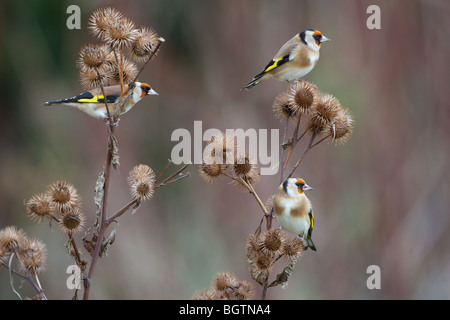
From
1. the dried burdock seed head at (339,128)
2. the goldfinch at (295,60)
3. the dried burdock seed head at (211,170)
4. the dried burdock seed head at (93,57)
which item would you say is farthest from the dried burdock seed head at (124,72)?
the goldfinch at (295,60)

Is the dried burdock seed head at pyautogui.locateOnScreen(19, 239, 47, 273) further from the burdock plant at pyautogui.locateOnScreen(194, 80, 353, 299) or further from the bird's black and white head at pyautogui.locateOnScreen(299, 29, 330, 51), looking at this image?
the bird's black and white head at pyautogui.locateOnScreen(299, 29, 330, 51)

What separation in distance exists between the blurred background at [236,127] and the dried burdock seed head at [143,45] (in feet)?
16.2

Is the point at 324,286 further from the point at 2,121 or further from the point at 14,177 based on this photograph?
the point at 2,121

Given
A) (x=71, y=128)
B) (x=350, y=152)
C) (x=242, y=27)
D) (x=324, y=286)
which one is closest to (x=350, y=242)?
(x=324, y=286)

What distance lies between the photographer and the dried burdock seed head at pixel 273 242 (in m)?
3.25

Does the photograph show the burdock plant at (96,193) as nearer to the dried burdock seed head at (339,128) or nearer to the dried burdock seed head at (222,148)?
the dried burdock seed head at (222,148)

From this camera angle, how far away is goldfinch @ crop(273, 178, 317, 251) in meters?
3.94

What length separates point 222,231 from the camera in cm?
883

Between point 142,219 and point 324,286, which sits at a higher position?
point 142,219

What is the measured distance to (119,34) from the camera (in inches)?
128

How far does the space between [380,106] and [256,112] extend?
1824 mm

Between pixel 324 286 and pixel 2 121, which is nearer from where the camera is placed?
pixel 324 286

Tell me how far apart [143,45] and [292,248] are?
4.69ft

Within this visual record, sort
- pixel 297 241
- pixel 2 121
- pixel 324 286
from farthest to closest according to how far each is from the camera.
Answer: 1. pixel 2 121
2. pixel 324 286
3. pixel 297 241
